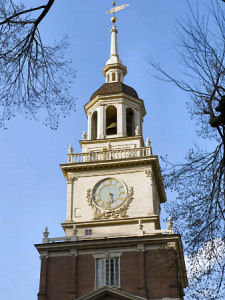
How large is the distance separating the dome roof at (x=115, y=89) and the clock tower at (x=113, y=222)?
8 cm

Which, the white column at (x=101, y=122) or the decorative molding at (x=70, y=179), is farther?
the white column at (x=101, y=122)

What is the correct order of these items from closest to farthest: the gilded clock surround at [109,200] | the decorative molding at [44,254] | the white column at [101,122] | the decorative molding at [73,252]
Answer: the decorative molding at [73,252] → the decorative molding at [44,254] → the gilded clock surround at [109,200] → the white column at [101,122]

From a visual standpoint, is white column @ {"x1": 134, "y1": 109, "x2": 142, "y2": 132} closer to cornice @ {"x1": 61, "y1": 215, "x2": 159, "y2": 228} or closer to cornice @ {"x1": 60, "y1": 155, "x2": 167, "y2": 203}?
cornice @ {"x1": 60, "y1": 155, "x2": 167, "y2": 203}

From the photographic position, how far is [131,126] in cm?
4656

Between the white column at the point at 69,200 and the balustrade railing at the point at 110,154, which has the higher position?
the balustrade railing at the point at 110,154

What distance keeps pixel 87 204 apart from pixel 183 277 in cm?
824

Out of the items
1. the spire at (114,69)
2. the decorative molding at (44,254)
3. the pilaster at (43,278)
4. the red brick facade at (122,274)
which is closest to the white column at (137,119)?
the spire at (114,69)

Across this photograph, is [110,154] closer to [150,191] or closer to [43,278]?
[150,191]

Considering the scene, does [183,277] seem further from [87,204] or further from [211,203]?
[211,203]

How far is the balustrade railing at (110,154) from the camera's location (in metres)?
42.2

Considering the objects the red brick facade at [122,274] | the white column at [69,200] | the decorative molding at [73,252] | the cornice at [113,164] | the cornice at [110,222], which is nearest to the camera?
the red brick facade at [122,274]

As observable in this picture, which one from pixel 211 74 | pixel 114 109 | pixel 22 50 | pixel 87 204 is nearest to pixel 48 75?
pixel 22 50

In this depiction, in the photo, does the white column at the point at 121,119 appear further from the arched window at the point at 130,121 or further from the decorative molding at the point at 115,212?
the decorative molding at the point at 115,212

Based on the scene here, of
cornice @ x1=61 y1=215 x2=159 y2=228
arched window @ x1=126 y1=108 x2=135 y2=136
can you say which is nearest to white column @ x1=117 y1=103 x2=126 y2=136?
arched window @ x1=126 y1=108 x2=135 y2=136
